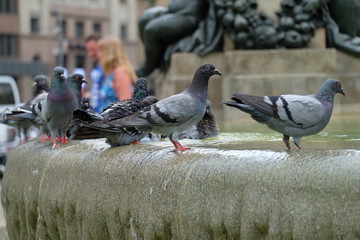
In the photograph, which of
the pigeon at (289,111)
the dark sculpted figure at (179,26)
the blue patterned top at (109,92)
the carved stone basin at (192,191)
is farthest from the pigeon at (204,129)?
the dark sculpted figure at (179,26)

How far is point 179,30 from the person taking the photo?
30.8 feet

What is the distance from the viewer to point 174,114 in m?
4.41

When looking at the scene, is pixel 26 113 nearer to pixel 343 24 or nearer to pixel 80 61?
pixel 343 24

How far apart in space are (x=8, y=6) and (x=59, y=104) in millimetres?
66676

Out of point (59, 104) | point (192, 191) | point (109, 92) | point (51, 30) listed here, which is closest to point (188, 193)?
point (192, 191)

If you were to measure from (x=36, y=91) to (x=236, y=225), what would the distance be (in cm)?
349

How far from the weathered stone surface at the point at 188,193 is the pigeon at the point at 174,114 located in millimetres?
117

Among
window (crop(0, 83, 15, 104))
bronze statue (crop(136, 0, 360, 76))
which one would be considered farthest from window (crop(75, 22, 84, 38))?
bronze statue (crop(136, 0, 360, 76))

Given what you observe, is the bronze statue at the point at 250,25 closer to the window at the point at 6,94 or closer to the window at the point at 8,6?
the window at the point at 6,94

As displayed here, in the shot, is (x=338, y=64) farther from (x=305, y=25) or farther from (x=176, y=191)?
(x=176, y=191)

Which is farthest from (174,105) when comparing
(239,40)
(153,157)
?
(239,40)

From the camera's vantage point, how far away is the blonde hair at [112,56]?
8.73 m

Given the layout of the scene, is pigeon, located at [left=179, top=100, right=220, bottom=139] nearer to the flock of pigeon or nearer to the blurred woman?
the flock of pigeon

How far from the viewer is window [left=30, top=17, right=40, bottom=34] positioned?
7238 centimetres
